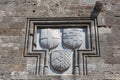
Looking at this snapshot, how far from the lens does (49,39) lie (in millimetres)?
4711

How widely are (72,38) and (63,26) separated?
33 centimetres

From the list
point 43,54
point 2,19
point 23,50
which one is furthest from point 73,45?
point 2,19

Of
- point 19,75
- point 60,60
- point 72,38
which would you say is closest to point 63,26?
point 72,38

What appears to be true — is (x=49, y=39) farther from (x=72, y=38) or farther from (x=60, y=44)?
(x=72, y=38)

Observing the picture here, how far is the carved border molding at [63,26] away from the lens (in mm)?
4516

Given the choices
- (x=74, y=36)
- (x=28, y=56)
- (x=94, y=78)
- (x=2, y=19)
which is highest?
(x=2, y=19)

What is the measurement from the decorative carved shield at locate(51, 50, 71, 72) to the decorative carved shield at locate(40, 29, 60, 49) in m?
0.17

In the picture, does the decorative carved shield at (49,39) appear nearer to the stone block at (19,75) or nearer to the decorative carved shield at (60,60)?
the decorative carved shield at (60,60)

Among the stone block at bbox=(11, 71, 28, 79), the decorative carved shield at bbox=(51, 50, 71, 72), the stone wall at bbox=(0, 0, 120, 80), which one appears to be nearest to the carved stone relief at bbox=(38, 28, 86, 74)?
the decorative carved shield at bbox=(51, 50, 71, 72)

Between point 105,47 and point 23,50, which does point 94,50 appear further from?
point 23,50

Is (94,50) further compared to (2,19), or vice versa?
(2,19)

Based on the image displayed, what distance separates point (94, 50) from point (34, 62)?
3.35ft

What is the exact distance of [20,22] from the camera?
5004 mm

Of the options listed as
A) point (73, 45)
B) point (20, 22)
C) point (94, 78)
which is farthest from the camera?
point (20, 22)
